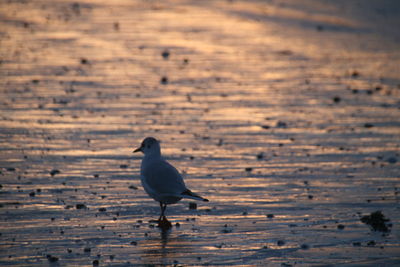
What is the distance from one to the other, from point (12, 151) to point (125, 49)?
10.8 meters

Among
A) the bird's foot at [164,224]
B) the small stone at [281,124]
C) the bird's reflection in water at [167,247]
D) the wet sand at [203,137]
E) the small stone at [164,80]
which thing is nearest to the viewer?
the bird's reflection in water at [167,247]

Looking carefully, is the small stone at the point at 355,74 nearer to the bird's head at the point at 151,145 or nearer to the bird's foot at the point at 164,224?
the bird's head at the point at 151,145

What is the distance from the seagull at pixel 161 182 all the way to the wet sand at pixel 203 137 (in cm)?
35

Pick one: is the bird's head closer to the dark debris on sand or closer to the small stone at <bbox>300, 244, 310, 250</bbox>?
the small stone at <bbox>300, 244, 310, 250</bbox>

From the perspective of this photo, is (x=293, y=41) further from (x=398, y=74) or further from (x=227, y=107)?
(x=227, y=107)

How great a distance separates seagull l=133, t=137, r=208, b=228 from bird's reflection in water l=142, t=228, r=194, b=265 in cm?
34

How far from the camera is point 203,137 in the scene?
15.6m

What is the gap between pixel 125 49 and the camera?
966 inches

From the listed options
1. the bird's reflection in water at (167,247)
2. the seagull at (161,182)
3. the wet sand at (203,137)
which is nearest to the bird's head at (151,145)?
the seagull at (161,182)

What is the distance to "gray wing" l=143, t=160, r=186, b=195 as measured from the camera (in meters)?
10.9

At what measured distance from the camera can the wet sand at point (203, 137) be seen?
396 inches

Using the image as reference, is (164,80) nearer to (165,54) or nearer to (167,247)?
(165,54)

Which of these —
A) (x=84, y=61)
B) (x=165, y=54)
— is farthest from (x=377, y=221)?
(x=165, y=54)

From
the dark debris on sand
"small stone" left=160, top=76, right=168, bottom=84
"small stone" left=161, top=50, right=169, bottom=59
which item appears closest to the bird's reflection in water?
the dark debris on sand
